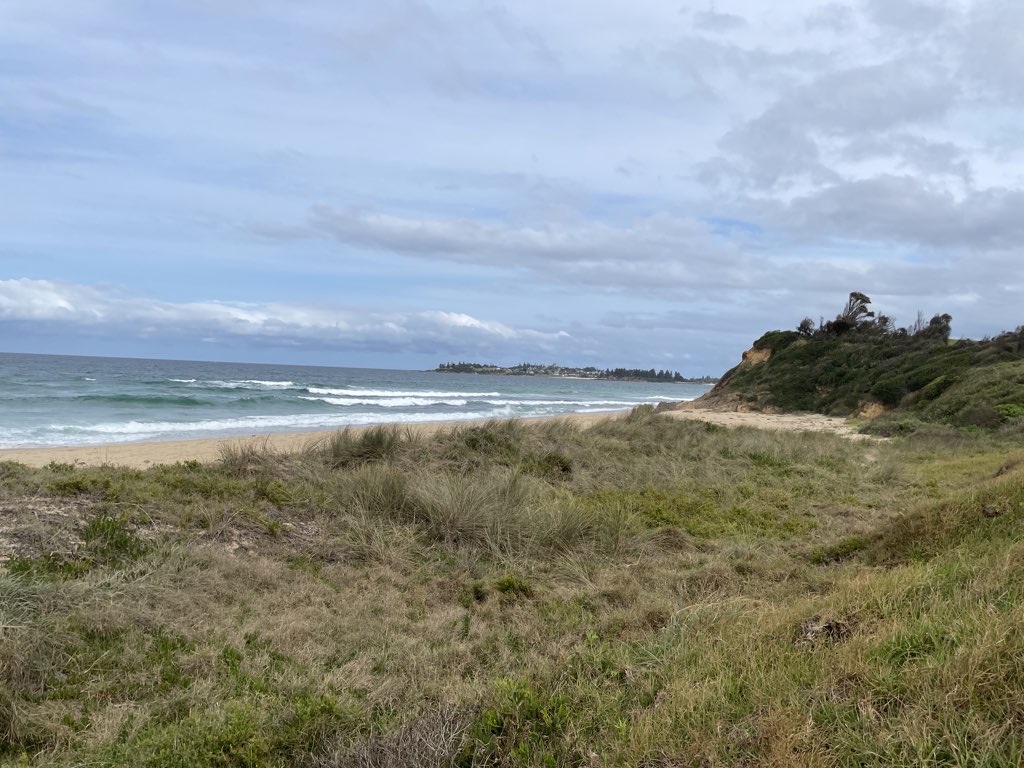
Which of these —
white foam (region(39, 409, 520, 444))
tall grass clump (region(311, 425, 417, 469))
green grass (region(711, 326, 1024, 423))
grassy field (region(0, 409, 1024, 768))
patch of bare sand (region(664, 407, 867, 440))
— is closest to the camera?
grassy field (region(0, 409, 1024, 768))

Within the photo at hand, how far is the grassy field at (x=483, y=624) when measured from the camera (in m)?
3.01

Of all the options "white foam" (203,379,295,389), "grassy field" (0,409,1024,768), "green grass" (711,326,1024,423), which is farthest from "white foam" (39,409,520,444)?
"white foam" (203,379,295,389)

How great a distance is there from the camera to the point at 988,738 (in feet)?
8.12

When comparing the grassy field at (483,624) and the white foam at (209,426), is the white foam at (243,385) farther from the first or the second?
the grassy field at (483,624)

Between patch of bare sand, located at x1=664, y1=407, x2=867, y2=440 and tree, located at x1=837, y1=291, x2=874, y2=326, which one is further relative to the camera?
tree, located at x1=837, y1=291, x2=874, y2=326

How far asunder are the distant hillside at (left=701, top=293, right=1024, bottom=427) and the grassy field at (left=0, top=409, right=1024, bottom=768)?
55.9 feet

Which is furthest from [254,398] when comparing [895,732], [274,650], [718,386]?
[895,732]

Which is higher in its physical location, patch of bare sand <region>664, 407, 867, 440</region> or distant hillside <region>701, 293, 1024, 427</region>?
distant hillside <region>701, 293, 1024, 427</region>

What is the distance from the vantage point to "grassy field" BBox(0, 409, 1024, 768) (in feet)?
9.86

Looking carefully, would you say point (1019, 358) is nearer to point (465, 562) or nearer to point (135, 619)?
point (465, 562)

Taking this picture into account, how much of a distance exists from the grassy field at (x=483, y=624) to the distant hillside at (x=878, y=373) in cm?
1705

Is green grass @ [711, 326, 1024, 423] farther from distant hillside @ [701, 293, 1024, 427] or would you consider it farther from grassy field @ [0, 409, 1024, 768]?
grassy field @ [0, 409, 1024, 768]

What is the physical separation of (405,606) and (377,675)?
5.00 ft

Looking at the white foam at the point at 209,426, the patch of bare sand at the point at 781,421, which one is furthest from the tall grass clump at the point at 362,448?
the patch of bare sand at the point at 781,421
